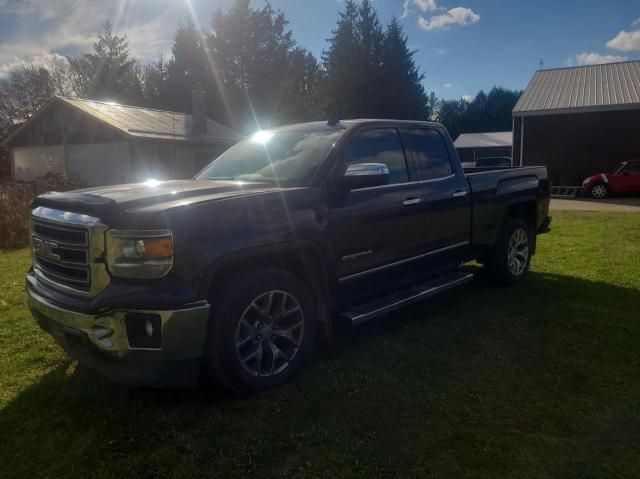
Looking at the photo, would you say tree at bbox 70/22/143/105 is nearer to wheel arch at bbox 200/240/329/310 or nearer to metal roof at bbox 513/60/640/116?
metal roof at bbox 513/60/640/116

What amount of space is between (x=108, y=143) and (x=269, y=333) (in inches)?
761

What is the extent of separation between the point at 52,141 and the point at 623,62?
1127 inches

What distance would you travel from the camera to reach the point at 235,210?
310 centimetres

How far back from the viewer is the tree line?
122 feet

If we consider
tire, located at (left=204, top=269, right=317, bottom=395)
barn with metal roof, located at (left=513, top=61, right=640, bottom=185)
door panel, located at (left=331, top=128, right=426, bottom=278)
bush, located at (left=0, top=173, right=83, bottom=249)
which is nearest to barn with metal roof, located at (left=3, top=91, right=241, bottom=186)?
bush, located at (left=0, top=173, right=83, bottom=249)

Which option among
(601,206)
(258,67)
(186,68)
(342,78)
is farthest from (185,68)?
(601,206)

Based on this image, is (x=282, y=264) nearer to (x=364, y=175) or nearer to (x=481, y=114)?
(x=364, y=175)

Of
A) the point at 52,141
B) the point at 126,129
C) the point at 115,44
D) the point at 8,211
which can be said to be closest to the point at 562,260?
the point at 8,211

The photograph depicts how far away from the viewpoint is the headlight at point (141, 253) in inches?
109

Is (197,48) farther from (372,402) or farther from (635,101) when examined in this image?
(372,402)

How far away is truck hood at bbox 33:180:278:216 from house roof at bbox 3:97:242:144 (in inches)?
667

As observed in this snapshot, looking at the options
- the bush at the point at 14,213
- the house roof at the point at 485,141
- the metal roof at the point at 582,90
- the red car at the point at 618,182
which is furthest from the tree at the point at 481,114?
the bush at the point at 14,213

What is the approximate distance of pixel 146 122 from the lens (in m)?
21.6

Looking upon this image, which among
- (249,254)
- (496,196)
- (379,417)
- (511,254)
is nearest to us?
(379,417)
